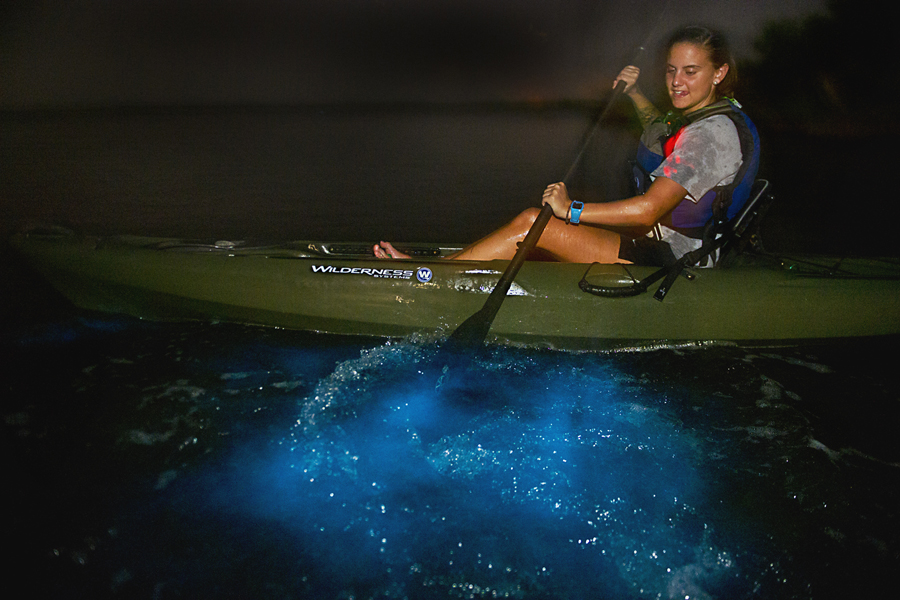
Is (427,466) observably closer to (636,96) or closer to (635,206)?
(635,206)

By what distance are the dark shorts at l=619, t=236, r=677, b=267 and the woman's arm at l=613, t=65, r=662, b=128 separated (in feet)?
3.34

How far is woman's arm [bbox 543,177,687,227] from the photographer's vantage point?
8.80ft

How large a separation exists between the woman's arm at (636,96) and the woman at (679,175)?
2.17ft

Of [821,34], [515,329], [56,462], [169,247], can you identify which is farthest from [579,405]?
[821,34]

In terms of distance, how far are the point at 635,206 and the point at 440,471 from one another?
5.01 feet

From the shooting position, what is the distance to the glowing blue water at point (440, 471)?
6.37ft

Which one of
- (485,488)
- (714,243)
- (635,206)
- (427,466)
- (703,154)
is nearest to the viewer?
(485,488)

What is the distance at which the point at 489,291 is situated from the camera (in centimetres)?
312

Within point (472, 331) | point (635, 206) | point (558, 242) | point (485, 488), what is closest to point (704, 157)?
point (635, 206)

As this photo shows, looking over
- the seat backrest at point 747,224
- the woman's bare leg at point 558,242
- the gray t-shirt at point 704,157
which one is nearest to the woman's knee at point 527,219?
the woman's bare leg at point 558,242

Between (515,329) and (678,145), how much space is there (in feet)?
4.05

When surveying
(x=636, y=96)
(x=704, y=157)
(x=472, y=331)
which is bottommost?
(x=472, y=331)

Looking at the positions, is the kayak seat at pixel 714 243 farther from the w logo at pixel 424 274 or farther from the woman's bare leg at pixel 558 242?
the w logo at pixel 424 274

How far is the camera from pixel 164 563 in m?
1.94
